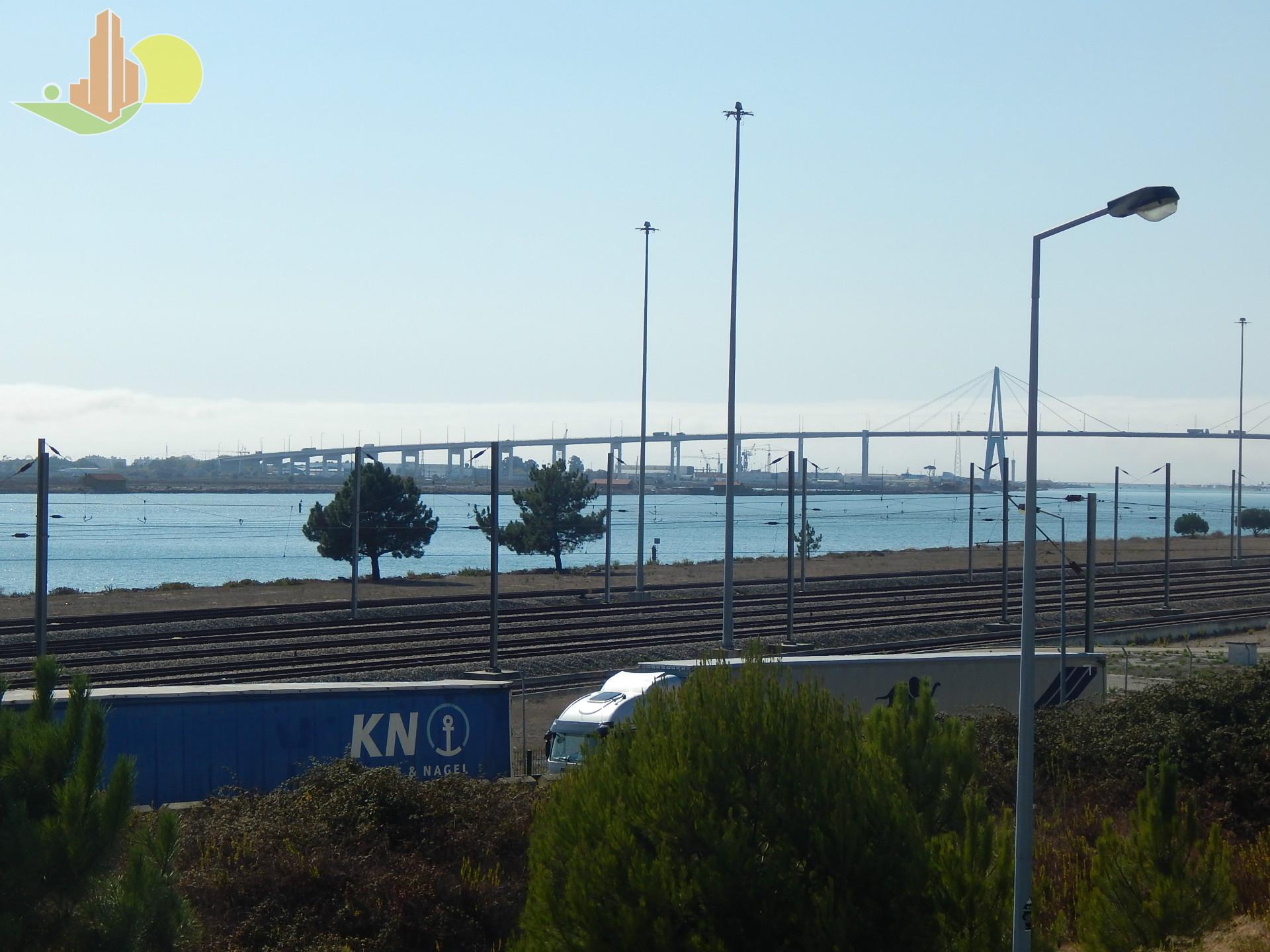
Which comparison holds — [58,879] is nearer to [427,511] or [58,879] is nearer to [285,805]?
[285,805]

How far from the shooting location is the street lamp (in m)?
8.24

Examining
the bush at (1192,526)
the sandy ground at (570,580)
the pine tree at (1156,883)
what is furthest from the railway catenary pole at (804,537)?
the bush at (1192,526)

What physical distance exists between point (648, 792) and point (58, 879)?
349 cm

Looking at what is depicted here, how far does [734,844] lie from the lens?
725 centimetres

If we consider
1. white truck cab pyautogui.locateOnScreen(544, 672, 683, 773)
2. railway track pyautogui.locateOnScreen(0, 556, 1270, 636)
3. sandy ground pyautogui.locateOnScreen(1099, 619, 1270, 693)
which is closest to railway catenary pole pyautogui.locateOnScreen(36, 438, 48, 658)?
white truck cab pyautogui.locateOnScreen(544, 672, 683, 773)

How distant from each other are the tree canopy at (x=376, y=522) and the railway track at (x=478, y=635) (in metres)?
15.5

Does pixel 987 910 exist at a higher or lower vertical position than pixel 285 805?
higher

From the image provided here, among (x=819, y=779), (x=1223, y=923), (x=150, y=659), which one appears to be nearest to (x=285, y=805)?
(x=819, y=779)

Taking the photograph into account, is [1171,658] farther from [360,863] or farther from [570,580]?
[570,580]

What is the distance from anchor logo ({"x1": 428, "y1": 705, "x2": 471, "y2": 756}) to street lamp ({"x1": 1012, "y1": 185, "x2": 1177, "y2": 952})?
35.7 feet

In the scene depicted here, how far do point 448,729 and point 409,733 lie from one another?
60 cm

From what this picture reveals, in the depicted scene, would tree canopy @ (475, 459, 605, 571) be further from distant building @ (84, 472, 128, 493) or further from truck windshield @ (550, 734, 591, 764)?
distant building @ (84, 472, 128, 493)

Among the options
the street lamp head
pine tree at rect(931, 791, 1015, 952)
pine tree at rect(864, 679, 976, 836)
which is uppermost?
the street lamp head

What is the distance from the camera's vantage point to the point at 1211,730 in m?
16.9
